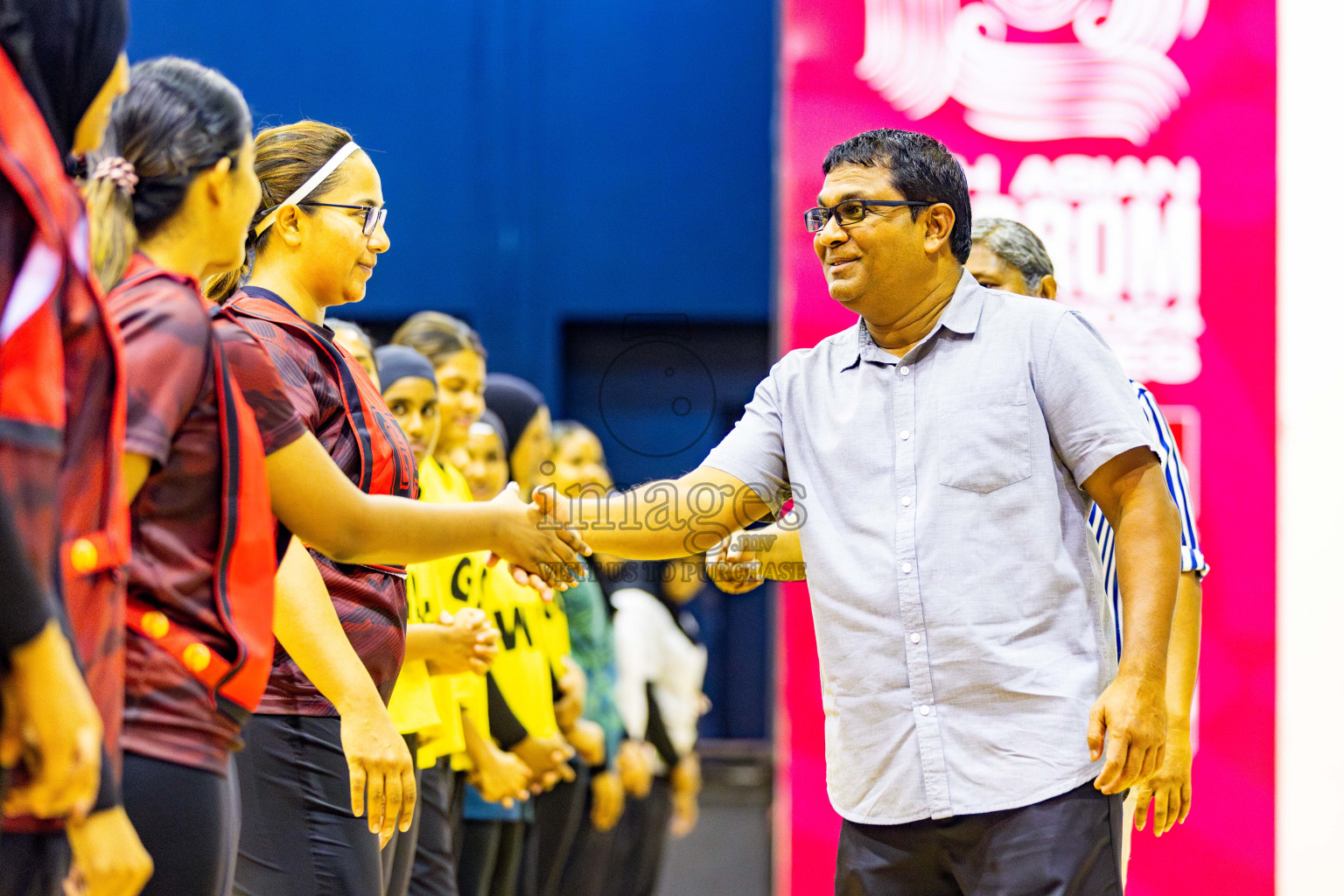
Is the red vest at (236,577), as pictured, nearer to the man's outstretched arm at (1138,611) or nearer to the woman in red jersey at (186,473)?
the woman in red jersey at (186,473)

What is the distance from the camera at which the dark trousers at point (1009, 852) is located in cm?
208

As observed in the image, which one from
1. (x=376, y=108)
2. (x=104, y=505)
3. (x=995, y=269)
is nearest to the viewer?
(x=104, y=505)

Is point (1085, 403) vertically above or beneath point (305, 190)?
beneath

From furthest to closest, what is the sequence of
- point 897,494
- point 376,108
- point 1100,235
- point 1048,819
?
1. point 376,108
2. point 1100,235
3. point 897,494
4. point 1048,819

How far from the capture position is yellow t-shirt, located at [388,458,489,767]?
2822 millimetres

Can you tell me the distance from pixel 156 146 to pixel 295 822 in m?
1.13

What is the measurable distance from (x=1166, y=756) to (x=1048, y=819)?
0.36m

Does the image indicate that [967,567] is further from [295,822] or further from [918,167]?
[295,822]

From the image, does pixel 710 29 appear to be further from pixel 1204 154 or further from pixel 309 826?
pixel 309 826

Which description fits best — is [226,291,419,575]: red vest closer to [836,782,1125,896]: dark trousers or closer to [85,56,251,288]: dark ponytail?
[85,56,251,288]: dark ponytail

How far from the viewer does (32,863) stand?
1354mm

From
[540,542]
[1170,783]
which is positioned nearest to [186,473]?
[540,542]

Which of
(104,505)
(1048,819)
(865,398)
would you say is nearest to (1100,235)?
(865,398)

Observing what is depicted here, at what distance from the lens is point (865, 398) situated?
2328 millimetres
